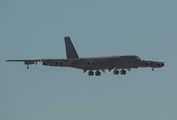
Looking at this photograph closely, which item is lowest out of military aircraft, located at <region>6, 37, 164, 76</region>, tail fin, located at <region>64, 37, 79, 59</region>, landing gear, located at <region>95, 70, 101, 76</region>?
landing gear, located at <region>95, 70, 101, 76</region>

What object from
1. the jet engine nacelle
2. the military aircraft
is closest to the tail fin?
the military aircraft

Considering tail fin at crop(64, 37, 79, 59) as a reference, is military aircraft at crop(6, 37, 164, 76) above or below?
below

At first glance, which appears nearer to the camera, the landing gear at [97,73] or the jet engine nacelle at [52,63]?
the jet engine nacelle at [52,63]

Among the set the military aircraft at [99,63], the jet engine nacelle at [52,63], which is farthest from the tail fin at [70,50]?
the jet engine nacelle at [52,63]

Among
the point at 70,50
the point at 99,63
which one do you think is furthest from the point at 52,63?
the point at 70,50

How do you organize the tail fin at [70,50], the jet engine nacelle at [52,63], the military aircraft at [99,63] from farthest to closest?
the tail fin at [70,50] < the jet engine nacelle at [52,63] < the military aircraft at [99,63]

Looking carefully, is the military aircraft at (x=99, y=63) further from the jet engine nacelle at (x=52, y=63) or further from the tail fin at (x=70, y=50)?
the tail fin at (x=70, y=50)

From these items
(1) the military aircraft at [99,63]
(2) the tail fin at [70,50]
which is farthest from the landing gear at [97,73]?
(2) the tail fin at [70,50]

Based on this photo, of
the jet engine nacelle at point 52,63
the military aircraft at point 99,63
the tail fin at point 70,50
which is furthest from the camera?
the tail fin at point 70,50

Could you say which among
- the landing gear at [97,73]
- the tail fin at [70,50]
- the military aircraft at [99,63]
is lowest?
the landing gear at [97,73]

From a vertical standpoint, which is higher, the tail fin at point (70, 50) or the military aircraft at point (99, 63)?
the tail fin at point (70, 50)

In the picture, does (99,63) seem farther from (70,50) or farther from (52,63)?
(70,50)

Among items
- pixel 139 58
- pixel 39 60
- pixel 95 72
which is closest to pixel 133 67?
pixel 139 58

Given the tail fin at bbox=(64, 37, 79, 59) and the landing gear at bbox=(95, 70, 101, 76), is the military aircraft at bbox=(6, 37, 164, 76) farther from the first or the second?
the tail fin at bbox=(64, 37, 79, 59)
